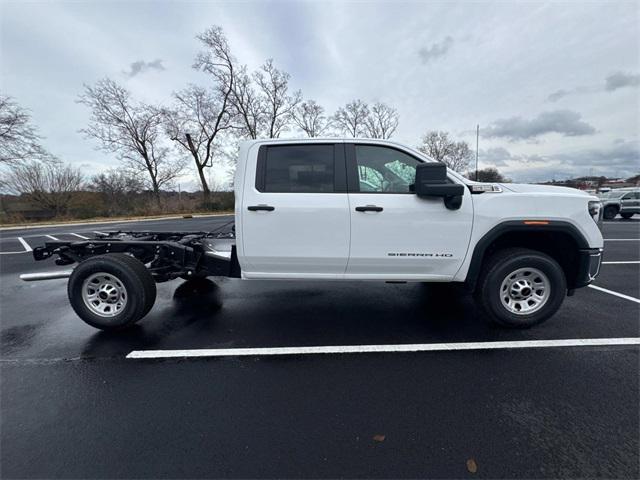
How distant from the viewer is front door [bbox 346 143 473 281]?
3.17m

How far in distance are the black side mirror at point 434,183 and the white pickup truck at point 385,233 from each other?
12 millimetres

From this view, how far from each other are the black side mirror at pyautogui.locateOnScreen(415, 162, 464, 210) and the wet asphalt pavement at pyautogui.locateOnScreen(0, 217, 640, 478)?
5.20ft

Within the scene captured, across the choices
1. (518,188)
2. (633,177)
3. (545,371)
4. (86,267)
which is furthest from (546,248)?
(633,177)

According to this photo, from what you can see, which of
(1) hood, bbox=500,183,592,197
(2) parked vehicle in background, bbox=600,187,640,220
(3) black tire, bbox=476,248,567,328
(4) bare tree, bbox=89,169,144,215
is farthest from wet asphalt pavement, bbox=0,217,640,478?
(4) bare tree, bbox=89,169,144,215

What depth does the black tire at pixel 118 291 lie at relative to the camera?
3.37 meters

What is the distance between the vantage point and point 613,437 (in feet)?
6.37

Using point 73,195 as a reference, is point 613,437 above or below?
below

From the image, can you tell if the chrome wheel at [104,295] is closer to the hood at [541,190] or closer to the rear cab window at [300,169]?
the rear cab window at [300,169]

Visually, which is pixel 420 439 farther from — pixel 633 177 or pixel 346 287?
pixel 633 177

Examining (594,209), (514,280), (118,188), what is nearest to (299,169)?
(514,280)

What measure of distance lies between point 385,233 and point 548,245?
6.66 feet

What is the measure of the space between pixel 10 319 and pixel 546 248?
22.9ft

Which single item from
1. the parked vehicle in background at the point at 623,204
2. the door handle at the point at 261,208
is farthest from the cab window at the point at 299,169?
the parked vehicle in background at the point at 623,204

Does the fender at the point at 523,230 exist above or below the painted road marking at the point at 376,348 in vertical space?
above
